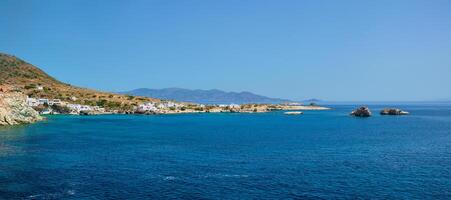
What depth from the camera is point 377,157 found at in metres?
83.8

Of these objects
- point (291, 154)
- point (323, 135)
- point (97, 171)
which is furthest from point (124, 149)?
point (323, 135)

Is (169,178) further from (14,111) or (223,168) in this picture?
(14,111)

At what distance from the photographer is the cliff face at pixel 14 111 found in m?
144

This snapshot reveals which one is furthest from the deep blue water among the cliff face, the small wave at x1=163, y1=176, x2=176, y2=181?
the cliff face

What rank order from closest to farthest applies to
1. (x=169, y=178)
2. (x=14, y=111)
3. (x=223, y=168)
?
(x=169, y=178)
(x=223, y=168)
(x=14, y=111)

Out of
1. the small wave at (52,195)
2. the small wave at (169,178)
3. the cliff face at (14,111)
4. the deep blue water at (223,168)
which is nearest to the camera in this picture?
the small wave at (52,195)

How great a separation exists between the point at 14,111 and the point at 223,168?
10955 cm

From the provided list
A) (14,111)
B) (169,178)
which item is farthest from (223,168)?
(14,111)

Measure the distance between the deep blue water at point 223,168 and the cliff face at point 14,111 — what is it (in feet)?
101

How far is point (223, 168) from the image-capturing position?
7219 centimetres

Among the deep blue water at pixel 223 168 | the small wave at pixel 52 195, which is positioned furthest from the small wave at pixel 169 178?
the small wave at pixel 52 195

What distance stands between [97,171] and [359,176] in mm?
41923

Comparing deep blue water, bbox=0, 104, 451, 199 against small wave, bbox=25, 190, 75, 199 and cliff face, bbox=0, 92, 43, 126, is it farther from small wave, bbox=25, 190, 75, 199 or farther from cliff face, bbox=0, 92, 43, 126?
cliff face, bbox=0, 92, 43, 126

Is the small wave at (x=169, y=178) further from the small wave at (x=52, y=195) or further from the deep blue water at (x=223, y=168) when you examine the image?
the small wave at (x=52, y=195)
